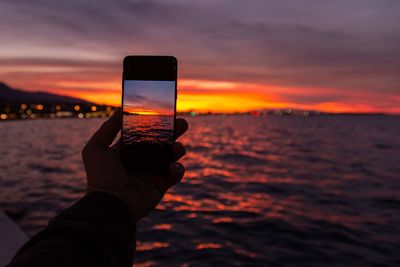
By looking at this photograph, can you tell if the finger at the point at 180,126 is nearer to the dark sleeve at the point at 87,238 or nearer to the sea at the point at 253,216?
the dark sleeve at the point at 87,238

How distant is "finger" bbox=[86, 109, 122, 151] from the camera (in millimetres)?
2686

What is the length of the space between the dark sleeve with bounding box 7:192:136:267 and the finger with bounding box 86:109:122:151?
0.61 m

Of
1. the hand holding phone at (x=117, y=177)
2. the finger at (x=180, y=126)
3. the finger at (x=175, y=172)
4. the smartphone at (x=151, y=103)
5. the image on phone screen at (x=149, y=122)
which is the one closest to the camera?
the hand holding phone at (x=117, y=177)

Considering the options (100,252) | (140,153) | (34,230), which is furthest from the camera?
(34,230)

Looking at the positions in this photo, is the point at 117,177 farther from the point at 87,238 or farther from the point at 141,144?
the point at 87,238

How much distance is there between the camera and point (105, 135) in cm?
272

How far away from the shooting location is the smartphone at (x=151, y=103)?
3.11 metres

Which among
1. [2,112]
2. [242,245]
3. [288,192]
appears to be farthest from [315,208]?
[2,112]

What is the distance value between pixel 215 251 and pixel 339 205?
8054mm

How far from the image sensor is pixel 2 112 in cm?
17712

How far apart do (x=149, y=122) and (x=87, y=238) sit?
174 centimetres

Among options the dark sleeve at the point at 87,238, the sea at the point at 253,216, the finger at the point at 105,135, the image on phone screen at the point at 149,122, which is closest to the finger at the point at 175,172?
the image on phone screen at the point at 149,122

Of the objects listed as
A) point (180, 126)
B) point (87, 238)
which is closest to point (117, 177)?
point (180, 126)

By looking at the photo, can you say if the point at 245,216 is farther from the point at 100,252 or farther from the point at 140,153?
the point at 100,252
